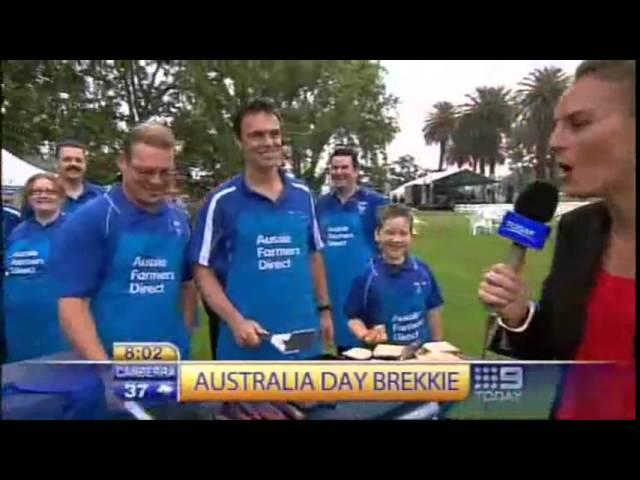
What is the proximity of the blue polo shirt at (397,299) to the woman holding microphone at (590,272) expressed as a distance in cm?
23

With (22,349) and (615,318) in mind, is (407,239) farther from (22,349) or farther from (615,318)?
(22,349)

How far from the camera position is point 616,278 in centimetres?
318

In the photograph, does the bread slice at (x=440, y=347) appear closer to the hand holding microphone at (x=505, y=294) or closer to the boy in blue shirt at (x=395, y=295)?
the boy in blue shirt at (x=395, y=295)

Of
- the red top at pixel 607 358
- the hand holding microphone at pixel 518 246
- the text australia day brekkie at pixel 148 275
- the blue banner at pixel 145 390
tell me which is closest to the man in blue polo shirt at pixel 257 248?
the text australia day brekkie at pixel 148 275

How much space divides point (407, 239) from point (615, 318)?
0.80 metres

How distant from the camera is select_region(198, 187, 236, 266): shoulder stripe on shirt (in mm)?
3199

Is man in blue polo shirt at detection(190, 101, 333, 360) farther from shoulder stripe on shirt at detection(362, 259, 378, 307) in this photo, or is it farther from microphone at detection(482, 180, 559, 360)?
microphone at detection(482, 180, 559, 360)

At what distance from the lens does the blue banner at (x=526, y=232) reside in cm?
306

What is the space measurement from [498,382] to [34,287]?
1744mm

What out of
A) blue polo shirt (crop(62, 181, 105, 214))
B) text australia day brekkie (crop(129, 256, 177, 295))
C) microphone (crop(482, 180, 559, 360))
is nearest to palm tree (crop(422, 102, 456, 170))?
microphone (crop(482, 180, 559, 360))

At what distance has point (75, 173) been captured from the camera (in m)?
3.19
